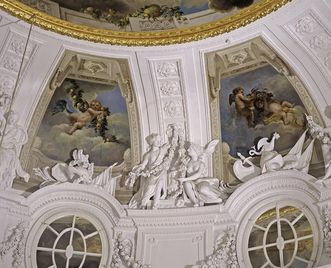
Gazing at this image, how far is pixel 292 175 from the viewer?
12992 millimetres

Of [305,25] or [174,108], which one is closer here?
[305,25]

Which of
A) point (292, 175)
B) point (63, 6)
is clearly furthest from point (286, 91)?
point (63, 6)

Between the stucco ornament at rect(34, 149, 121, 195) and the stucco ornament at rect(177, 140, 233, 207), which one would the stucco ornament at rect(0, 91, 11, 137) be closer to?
the stucco ornament at rect(34, 149, 121, 195)

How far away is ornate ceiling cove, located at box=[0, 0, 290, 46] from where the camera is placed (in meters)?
13.2

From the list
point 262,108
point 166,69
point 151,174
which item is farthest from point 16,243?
point 262,108

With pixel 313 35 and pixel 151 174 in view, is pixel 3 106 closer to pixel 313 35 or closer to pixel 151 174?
pixel 151 174

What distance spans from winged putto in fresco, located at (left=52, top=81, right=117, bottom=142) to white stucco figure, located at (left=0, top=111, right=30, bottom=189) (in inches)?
41.6

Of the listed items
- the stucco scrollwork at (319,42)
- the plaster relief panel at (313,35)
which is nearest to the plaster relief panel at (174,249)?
the plaster relief panel at (313,35)

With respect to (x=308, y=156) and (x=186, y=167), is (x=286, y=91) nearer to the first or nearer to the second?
(x=308, y=156)

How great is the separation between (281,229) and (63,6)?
664 centimetres

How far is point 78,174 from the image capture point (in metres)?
14.2

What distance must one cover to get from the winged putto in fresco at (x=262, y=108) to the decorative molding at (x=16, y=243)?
18.1 ft

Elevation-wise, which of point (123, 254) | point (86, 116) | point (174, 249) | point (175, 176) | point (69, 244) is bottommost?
point (123, 254)

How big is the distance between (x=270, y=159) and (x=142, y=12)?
426 cm
